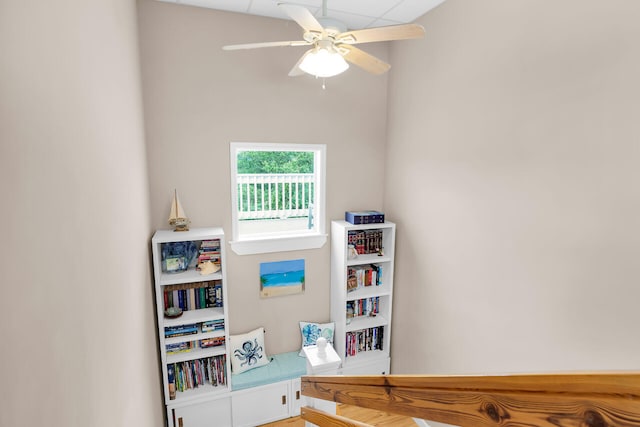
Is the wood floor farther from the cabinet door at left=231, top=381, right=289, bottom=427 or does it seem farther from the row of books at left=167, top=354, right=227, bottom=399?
the row of books at left=167, top=354, right=227, bottom=399

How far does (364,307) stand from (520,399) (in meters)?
3.08

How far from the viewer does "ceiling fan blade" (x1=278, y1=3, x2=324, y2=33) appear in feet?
Result: 4.56

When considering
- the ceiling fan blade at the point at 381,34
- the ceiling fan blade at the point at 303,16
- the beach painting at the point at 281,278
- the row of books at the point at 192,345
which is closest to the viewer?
the ceiling fan blade at the point at 303,16

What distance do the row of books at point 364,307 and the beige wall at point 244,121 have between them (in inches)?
10.3

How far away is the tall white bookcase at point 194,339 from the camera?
8.63 ft

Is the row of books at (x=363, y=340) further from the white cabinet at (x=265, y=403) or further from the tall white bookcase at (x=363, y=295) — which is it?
the white cabinet at (x=265, y=403)

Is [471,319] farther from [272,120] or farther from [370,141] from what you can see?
[272,120]

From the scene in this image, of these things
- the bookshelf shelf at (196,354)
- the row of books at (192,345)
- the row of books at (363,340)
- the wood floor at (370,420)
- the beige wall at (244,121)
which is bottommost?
Result: the wood floor at (370,420)

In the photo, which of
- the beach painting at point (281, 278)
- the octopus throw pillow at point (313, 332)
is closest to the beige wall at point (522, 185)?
the octopus throw pillow at point (313, 332)

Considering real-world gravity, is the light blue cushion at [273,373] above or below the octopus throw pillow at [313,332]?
below

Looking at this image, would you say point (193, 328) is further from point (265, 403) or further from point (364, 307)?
point (364, 307)

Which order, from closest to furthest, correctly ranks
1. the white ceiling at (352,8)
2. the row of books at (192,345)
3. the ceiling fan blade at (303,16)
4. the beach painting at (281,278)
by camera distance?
the ceiling fan blade at (303,16)
the white ceiling at (352,8)
the row of books at (192,345)
the beach painting at (281,278)

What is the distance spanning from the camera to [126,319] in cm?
171

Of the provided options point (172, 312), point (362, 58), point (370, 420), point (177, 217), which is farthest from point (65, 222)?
point (370, 420)
